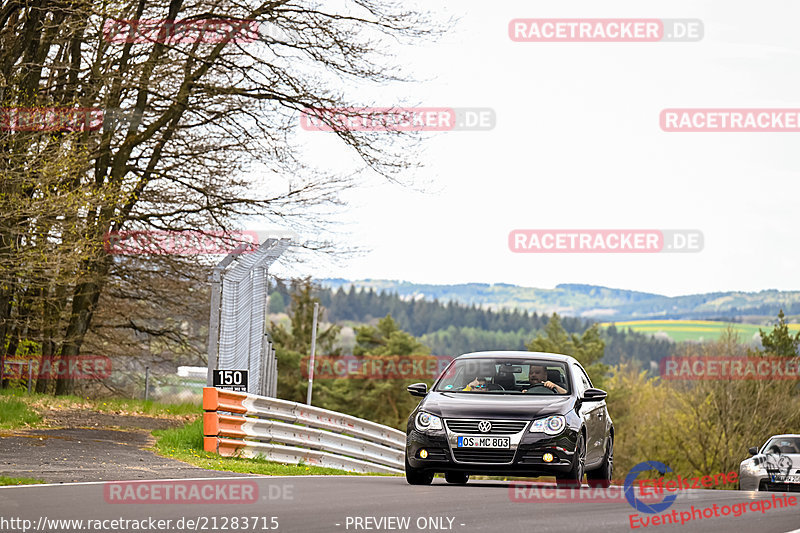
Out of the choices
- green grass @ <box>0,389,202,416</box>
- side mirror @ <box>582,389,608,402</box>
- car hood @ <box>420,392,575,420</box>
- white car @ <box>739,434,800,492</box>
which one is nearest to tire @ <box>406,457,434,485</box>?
car hood @ <box>420,392,575,420</box>

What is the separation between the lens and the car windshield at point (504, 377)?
12.8 meters

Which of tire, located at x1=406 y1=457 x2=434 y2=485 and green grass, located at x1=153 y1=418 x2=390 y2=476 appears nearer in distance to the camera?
tire, located at x1=406 y1=457 x2=434 y2=485

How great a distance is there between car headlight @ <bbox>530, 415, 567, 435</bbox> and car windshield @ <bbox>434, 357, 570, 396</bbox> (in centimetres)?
93

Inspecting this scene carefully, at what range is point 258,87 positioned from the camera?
25672 millimetres

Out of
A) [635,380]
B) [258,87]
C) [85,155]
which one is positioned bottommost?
[635,380]

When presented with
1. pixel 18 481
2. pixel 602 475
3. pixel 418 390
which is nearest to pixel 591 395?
pixel 602 475

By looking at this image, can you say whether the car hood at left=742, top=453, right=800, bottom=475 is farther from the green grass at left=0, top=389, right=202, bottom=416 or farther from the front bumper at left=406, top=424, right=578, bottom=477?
the green grass at left=0, top=389, right=202, bottom=416

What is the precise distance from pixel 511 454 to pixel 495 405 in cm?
62

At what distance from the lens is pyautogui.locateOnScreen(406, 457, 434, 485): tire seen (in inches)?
494

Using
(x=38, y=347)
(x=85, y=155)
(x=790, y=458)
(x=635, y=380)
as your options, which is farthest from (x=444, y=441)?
(x=635, y=380)

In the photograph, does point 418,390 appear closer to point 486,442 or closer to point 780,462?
point 486,442

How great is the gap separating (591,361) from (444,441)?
273 ft

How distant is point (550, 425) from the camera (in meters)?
11.6

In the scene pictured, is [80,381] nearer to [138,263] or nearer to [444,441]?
[138,263]
